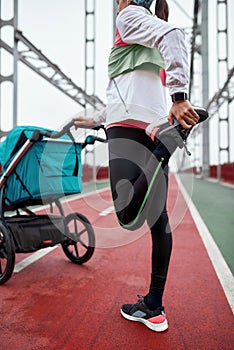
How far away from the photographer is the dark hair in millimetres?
1803

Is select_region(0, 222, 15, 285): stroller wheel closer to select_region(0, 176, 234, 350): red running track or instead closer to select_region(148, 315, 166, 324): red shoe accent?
select_region(0, 176, 234, 350): red running track

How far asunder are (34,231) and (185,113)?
5.78 ft

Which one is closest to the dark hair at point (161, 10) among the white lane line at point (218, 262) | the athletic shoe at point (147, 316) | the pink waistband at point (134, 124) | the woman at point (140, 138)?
the woman at point (140, 138)

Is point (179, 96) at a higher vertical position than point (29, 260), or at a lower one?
higher

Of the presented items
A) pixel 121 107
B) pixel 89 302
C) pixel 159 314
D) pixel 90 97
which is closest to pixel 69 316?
pixel 89 302

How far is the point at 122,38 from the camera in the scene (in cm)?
162

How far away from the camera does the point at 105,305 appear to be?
2229 mm

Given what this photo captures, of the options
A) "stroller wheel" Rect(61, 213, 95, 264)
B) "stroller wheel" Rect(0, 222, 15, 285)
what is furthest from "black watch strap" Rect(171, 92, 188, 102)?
"stroller wheel" Rect(61, 213, 95, 264)

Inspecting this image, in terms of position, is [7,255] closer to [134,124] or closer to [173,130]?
[134,124]

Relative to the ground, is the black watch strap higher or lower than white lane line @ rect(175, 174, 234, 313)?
higher

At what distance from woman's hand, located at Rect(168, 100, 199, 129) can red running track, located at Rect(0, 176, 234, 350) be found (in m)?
0.68

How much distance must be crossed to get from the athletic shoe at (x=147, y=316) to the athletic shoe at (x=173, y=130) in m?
0.92

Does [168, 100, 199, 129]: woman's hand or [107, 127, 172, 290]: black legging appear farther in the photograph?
[107, 127, 172, 290]: black legging

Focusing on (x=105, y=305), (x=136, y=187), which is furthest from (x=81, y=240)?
(x=136, y=187)
